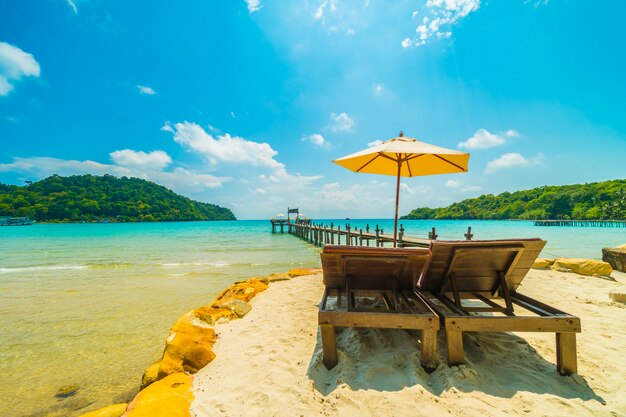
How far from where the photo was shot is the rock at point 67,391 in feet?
11.2

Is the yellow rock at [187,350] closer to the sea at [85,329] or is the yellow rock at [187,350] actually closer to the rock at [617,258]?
the sea at [85,329]

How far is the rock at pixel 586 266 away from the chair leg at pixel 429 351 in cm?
827

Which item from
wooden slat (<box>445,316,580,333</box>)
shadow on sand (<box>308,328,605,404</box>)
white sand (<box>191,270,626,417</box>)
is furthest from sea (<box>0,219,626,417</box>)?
wooden slat (<box>445,316,580,333</box>)

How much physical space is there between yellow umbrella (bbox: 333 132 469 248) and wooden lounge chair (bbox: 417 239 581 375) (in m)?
1.54

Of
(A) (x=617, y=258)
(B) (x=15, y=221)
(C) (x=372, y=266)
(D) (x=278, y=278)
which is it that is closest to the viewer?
(C) (x=372, y=266)

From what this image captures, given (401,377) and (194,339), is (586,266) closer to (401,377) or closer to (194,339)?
(401,377)

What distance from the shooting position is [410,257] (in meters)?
3.30

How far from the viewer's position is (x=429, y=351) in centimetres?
266

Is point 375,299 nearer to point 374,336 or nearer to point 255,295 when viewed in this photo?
point 374,336


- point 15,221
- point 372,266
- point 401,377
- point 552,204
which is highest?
point 552,204

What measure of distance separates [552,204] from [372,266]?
98281 millimetres

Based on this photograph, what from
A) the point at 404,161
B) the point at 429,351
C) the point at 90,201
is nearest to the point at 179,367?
the point at 429,351

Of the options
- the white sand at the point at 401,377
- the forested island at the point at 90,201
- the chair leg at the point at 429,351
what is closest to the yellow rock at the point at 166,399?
the white sand at the point at 401,377

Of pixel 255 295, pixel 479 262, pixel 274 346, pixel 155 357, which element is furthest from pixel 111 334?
pixel 479 262
